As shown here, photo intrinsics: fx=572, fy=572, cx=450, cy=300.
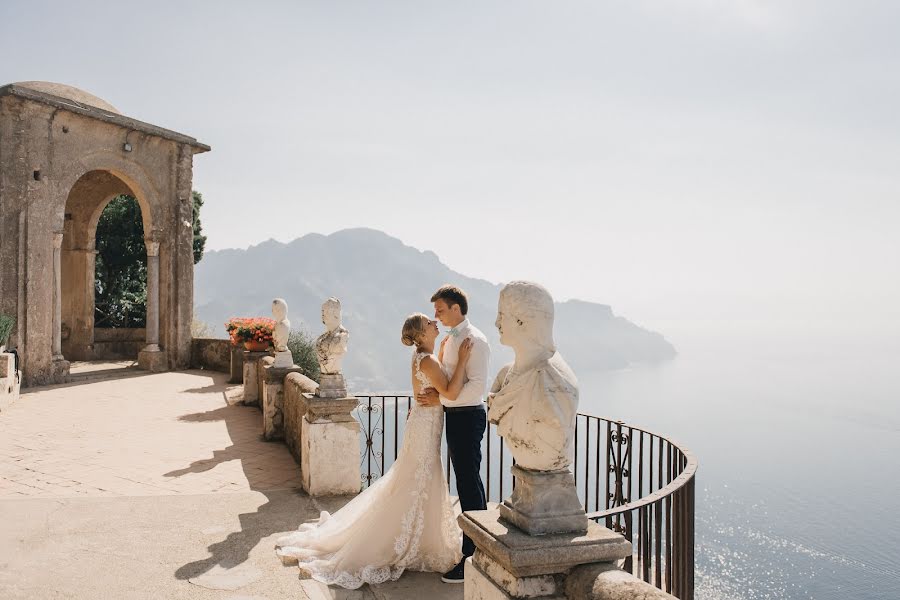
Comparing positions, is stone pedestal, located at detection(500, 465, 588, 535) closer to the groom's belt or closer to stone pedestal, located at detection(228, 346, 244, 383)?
the groom's belt

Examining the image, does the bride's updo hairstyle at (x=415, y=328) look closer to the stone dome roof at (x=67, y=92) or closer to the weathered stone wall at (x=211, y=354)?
the weathered stone wall at (x=211, y=354)

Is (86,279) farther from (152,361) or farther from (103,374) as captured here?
(103,374)

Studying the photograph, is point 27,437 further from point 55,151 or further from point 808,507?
point 808,507

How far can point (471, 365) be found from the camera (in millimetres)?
3803

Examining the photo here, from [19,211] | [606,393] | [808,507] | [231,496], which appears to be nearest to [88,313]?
[19,211]

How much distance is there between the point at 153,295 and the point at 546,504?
47.8ft

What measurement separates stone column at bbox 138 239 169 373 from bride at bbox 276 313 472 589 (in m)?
11.7

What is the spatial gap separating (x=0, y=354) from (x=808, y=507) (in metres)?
91.4

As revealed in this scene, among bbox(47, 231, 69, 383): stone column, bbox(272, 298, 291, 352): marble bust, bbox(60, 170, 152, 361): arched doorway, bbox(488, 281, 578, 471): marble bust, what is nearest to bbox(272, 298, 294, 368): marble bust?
bbox(272, 298, 291, 352): marble bust

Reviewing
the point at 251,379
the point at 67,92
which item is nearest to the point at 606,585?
the point at 251,379

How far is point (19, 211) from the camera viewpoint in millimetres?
11531

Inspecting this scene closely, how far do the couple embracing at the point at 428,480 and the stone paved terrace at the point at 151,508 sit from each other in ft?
0.46

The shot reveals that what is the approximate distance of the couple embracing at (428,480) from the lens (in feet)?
12.4

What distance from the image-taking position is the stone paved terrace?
371 centimetres
